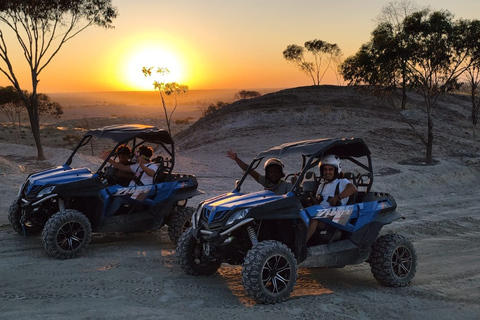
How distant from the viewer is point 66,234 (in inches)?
327

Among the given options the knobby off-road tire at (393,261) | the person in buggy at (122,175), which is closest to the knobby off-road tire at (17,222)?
the person in buggy at (122,175)

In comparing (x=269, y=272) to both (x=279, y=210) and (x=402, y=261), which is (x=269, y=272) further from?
(x=402, y=261)

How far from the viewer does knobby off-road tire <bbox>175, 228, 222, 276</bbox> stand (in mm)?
7223

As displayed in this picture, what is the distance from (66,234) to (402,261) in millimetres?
4879

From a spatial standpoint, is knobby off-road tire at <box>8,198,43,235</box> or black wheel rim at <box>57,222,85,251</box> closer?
black wheel rim at <box>57,222,85,251</box>

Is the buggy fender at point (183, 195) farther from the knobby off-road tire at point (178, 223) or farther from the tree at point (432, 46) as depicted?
the tree at point (432, 46)

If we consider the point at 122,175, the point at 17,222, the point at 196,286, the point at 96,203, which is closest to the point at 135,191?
the point at 122,175

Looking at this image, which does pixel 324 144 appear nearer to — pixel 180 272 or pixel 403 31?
pixel 180 272

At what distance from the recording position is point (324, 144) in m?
6.93

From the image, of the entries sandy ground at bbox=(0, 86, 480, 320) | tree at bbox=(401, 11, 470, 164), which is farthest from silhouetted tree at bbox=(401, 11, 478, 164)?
sandy ground at bbox=(0, 86, 480, 320)

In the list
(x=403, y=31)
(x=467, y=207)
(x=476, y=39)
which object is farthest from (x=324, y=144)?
(x=476, y=39)

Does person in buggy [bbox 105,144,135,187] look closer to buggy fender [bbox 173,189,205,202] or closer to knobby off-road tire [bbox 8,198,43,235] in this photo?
buggy fender [bbox 173,189,205,202]

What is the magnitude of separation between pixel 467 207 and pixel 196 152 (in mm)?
16492

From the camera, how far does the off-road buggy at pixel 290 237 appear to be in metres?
6.29
